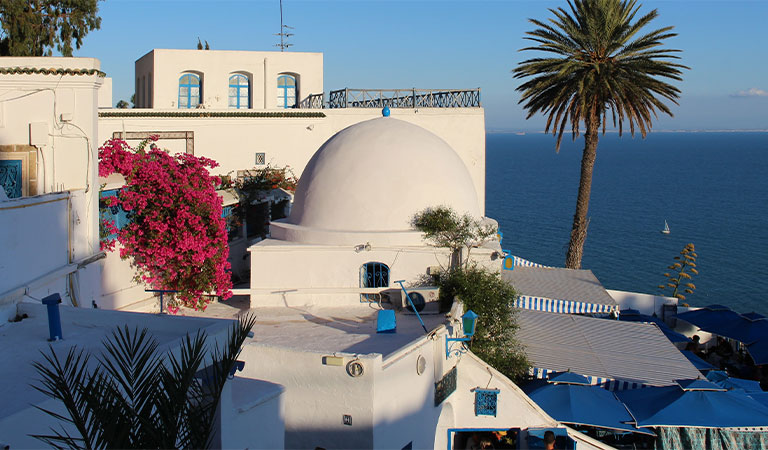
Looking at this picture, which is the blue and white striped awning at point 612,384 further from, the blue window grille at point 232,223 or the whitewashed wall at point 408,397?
the blue window grille at point 232,223

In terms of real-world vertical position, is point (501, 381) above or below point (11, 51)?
below

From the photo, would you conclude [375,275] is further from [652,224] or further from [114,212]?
[652,224]

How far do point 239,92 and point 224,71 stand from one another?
945mm

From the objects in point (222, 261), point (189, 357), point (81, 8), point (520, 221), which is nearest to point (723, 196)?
point (520, 221)

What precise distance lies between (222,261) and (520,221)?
205 ft

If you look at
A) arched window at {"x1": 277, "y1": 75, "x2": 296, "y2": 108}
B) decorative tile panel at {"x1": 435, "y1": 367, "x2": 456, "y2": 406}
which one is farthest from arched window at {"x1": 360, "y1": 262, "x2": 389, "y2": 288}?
arched window at {"x1": 277, "y1": 75, "x2": 296, "y2": 108}

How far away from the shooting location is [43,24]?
27.3m

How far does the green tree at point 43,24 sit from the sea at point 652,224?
30807 mm

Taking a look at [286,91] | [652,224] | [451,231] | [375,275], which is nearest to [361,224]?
[375,275]

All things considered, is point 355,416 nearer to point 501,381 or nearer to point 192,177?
point 501,381

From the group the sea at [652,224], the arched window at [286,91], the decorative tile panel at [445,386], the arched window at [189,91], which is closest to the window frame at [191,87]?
the arched window at [189,91]

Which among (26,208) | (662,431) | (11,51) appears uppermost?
(11,51)

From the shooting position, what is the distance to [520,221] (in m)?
75.3

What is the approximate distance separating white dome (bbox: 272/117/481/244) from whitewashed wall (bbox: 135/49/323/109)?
12.5 meters
